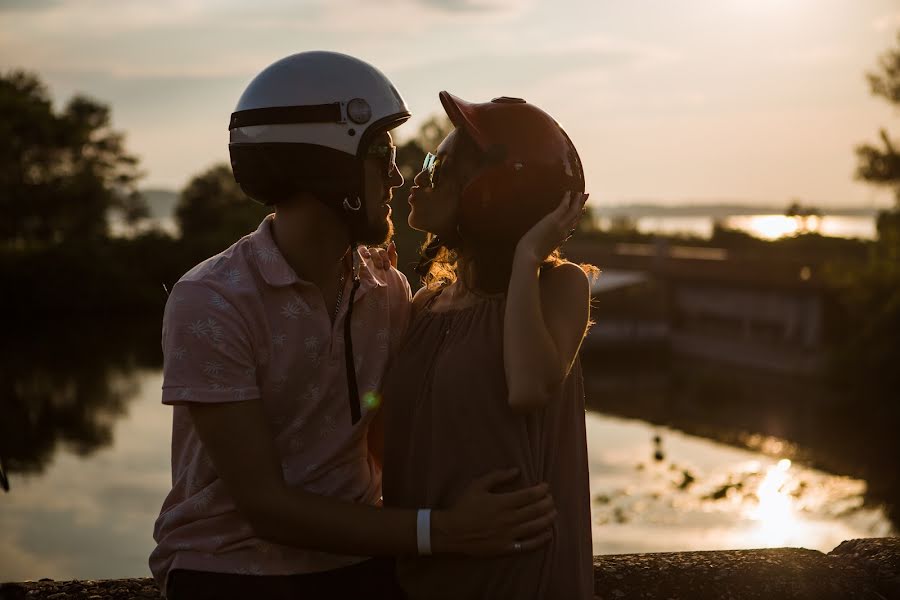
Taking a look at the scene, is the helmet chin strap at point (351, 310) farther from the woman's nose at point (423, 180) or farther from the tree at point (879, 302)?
the tree at point (879, 302)

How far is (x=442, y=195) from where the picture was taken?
319 cm

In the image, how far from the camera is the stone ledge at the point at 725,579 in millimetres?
3969

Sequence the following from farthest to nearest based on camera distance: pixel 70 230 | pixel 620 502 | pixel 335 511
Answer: pixel 70 230, pixel 620 502, pixel 335 511

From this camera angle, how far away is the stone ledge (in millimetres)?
3969

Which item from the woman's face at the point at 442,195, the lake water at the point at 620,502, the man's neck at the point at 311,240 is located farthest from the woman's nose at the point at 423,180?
the lake water at the point at 620,502

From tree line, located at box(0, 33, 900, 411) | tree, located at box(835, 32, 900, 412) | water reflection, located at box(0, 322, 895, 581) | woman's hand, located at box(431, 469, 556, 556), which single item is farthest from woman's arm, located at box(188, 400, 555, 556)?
tree line, located at box(0, 33, 900, 411)

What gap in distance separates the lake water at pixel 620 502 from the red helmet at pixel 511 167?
2427 centimetres

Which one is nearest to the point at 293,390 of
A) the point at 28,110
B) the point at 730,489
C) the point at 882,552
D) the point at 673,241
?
the point at 882,552

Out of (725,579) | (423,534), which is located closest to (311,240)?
(423,534)

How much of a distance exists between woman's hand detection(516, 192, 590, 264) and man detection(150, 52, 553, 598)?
521mm

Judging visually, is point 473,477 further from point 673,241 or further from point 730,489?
point 673,241

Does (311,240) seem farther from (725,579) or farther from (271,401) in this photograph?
(725,579)

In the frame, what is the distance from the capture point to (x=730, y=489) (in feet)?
114

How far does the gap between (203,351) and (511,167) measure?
1028 millimetres
